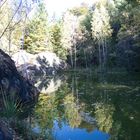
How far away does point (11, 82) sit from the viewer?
18.2m

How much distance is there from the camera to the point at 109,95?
23766mm

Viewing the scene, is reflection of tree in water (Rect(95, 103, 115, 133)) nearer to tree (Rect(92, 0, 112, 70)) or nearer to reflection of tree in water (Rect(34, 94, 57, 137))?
reflection of tree in water (Rect(34, 94, 57, 137))

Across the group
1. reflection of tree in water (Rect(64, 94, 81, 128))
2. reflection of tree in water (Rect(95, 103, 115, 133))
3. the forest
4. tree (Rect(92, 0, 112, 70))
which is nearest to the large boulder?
the forest

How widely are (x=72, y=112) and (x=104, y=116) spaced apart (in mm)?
2155

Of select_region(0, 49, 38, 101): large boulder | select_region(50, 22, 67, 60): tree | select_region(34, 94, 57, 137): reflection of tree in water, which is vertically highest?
select_region(50, 22, 67, 60): tree

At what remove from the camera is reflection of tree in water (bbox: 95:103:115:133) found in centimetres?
1454

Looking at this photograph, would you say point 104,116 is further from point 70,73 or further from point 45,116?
point 70,73

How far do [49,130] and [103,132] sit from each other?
6.84ft

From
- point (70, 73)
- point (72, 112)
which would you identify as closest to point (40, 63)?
point (70, 73)

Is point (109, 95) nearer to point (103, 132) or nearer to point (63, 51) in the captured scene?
point (103, 132)

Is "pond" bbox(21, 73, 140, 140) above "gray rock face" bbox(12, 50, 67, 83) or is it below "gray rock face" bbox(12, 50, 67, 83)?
A: below

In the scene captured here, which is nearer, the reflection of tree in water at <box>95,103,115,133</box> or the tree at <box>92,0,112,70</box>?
the reflection of tree in water at <box>95,103,115,133</box>

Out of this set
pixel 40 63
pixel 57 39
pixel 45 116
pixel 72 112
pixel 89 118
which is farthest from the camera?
pixel 57 39

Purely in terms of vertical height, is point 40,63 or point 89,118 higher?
point 40,63
